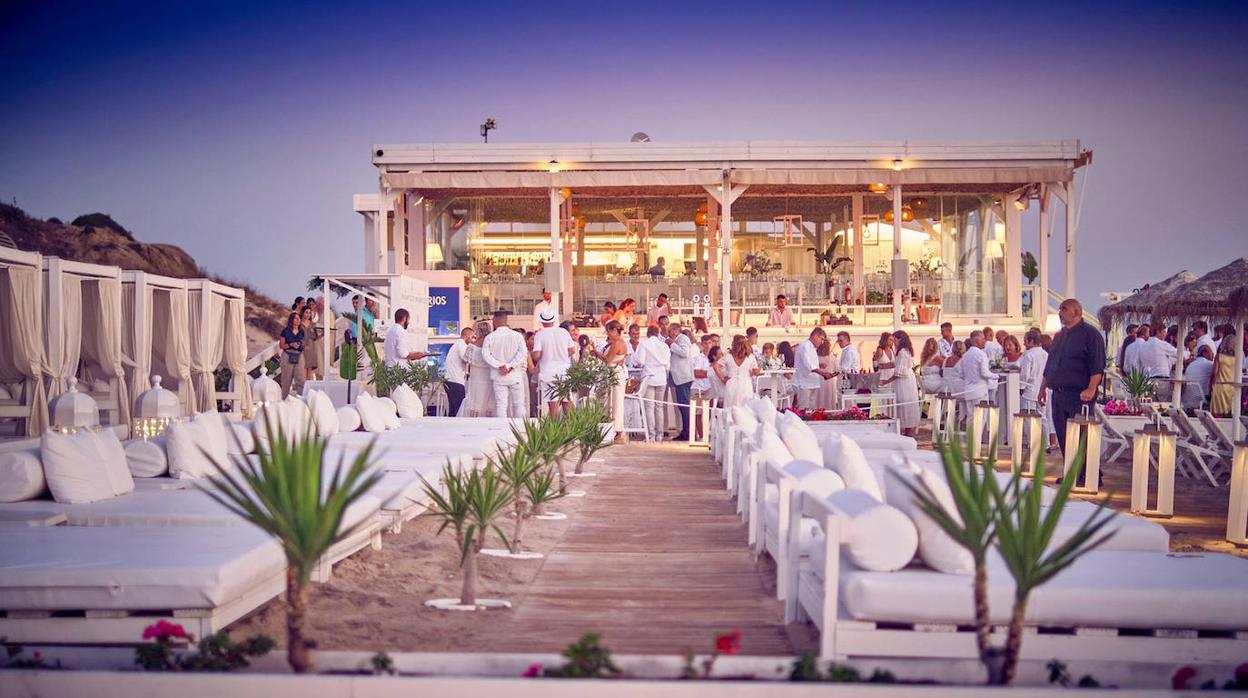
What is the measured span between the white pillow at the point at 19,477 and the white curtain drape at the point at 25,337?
4027mm

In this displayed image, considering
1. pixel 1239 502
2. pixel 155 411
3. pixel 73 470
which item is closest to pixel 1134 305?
pixel 1239 502

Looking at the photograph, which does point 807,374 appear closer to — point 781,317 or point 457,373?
point 457,373

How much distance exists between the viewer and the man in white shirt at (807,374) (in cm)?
1578

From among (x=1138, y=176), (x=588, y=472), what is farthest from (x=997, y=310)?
(x=588, y=472)

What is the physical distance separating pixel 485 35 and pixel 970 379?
13.8m

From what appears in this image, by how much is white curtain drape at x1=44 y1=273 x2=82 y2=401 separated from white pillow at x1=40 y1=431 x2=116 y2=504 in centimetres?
449

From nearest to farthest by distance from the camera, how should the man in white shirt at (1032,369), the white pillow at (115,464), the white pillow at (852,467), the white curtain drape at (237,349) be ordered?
the white pillow at (852,467) → the white pillow at (115,464) → the man in white shirt at (1032,369) → the white curtain drape at (237,349)

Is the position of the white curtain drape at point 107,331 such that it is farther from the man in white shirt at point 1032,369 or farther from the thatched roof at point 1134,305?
the thatched roof at point 1134,305

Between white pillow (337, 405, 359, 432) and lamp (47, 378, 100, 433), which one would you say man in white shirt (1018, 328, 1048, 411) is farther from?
lamp (47, 378, 100, 433)

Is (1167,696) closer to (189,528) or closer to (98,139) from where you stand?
(189,528)

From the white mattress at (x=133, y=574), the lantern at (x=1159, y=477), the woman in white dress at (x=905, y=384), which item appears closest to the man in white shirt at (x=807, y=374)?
the woman in white dress at (x=905, y=384)

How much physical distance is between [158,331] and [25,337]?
357 centimetres

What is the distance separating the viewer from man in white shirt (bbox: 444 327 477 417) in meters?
15.4

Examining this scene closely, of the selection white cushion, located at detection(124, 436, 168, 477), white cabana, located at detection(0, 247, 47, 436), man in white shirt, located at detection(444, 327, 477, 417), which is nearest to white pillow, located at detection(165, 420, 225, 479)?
white cushion, located at detection(124, 436, 168, 477)
